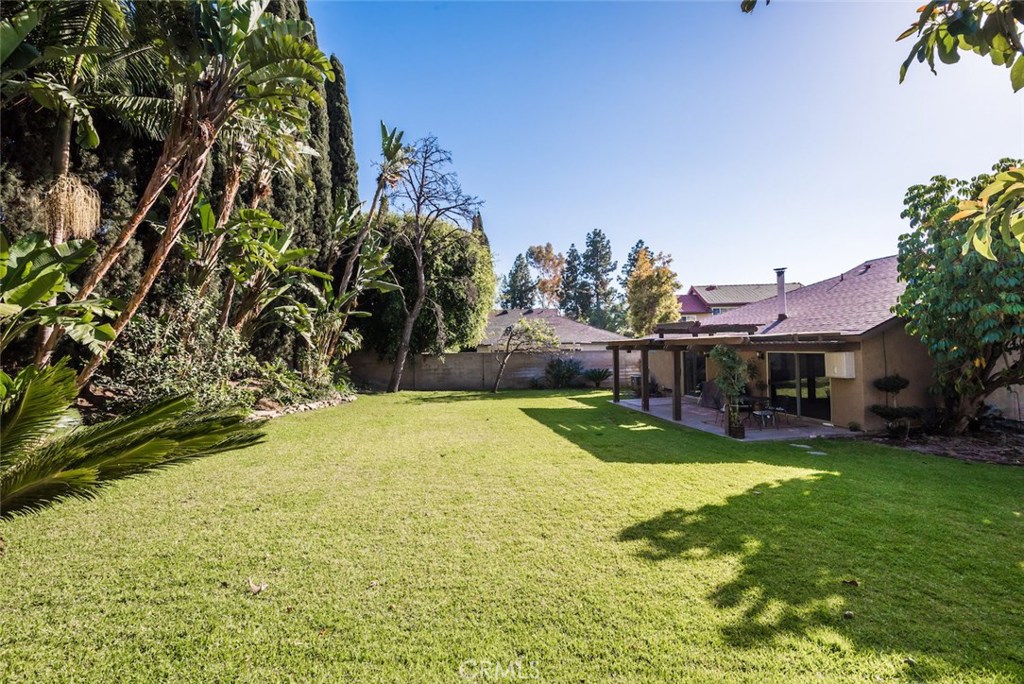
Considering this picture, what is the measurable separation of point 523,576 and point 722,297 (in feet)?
142

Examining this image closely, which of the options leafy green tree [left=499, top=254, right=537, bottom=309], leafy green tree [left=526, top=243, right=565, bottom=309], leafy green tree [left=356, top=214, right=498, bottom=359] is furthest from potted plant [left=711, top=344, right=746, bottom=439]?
leafy green tree [left=499, top=254, right=537, bottom=309]

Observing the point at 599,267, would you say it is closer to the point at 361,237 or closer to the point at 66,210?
the point at 361,237

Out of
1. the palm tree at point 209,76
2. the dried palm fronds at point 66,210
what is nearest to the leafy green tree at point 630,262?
the palm tree at point 209,76

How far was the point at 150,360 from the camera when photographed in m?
9.18

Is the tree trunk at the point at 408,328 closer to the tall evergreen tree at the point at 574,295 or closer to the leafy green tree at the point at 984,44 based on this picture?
the leafy green tree at the point at 984,44

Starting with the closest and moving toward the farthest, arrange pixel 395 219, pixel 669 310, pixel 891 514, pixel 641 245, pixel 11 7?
pixel 891 514 < pixel 11 7 < pixel 395 219 < pixel 669 310 < pixel 641 245

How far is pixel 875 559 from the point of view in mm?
3840

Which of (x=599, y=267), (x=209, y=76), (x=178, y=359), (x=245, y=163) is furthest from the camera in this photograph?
(x=599, y=267)

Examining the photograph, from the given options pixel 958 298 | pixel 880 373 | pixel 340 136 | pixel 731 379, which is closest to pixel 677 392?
pixel 731 379

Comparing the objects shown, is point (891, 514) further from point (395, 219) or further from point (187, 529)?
point (395, 219)

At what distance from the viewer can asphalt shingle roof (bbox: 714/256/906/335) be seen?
10.5 m

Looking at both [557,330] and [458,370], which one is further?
[557,330]

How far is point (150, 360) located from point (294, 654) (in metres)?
9.26

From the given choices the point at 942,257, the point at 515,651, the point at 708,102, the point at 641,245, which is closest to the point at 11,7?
the point at 515,651
